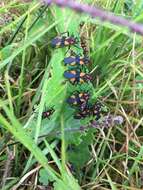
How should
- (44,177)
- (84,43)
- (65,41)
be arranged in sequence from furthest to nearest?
(84,43)
(65,41)
(44,177)

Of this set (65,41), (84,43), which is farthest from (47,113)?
(84,43)

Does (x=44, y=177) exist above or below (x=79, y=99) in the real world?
below

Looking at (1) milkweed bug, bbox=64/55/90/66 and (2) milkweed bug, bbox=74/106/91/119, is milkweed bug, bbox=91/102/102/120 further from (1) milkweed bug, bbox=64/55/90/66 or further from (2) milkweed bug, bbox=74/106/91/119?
(1) milkweed bug, bbox=64/55/90/66

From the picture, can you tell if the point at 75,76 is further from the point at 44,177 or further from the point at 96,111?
the point at 44,177

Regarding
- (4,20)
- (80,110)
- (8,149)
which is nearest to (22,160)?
(8,149)

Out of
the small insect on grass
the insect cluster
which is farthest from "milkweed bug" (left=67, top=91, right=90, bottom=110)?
the small insect on grass

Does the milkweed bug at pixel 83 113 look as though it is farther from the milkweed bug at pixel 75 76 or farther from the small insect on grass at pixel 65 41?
the small insect on grass at pixel 65 41
